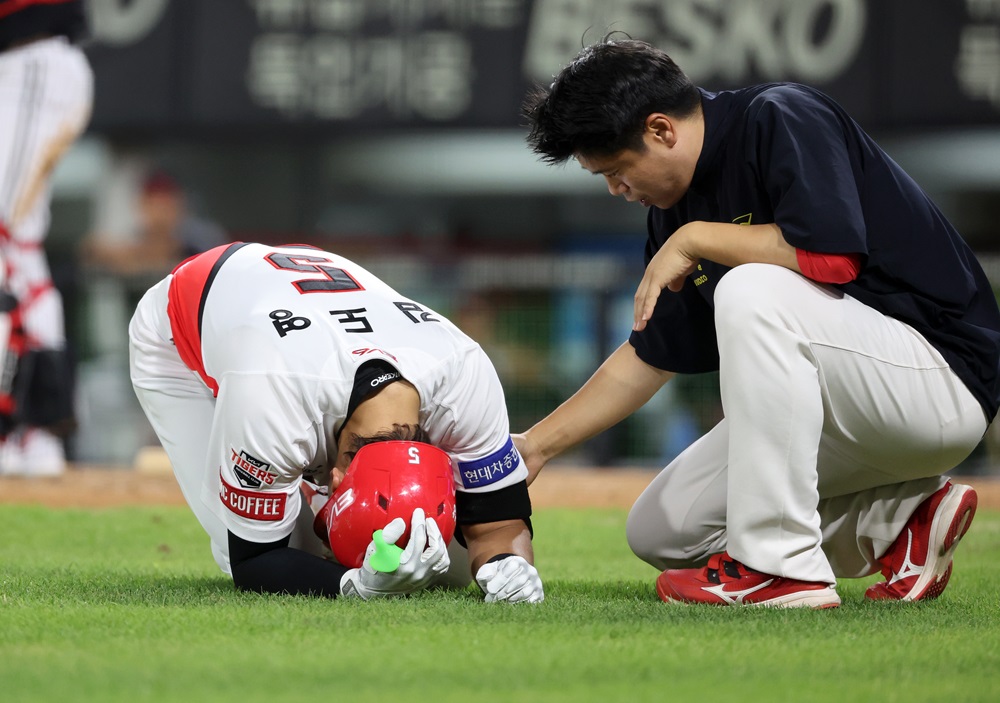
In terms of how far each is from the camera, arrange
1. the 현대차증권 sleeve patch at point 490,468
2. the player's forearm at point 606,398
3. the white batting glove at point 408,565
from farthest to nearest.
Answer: the player's forearm at point 606,398 < the 현대차증권 sleeve patch at point 490,468 < the white batting glove at point 408,565

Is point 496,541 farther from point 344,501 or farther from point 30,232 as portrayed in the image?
point 30,232

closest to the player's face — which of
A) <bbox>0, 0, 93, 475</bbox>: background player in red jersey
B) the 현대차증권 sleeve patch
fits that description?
the 현대차증권 sleeve patch

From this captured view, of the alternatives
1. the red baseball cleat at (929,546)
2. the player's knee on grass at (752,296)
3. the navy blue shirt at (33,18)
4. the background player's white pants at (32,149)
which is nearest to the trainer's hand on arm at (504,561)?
the player's knee on grass at (752,296)

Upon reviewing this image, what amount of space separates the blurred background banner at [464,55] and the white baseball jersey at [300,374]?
4763 millimetres

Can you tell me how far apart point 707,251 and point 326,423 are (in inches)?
36.4

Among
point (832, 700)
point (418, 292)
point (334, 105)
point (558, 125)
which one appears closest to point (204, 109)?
point (334, 105)

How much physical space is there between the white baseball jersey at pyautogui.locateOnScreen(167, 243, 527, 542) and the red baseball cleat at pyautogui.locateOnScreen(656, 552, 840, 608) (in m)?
0.48

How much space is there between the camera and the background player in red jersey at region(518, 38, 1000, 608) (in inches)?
111

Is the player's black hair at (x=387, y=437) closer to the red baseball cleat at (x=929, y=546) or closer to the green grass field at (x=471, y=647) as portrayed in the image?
the green grass field at (x=471, y=647)

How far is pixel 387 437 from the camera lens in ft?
9.70

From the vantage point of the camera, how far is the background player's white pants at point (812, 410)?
9.23 feet

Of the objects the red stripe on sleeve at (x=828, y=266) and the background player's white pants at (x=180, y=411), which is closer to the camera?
the red stripe on sleeve at (x=828, y=266)

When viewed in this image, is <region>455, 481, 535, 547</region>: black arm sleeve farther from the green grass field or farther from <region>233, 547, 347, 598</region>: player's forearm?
<region>233, 547, 347, 598</region>: player's forearm

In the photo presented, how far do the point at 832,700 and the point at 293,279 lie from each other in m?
1.72
